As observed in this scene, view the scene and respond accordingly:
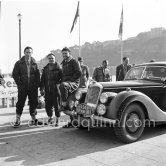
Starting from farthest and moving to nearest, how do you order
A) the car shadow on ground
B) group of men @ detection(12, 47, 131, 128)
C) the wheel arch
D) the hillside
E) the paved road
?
the hillside, group of men @ detection(12, 47, 131, 128), the wheel arch, the car shadow on ground, the paved road

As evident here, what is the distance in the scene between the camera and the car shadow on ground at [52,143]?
4.56 meters

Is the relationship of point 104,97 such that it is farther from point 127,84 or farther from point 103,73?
point 103,73

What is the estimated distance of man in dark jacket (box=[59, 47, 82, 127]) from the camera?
6.36 meters

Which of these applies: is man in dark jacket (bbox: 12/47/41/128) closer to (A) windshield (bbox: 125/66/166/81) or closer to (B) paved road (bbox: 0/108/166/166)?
(B) paved road (bbox: 0/108/166/166)

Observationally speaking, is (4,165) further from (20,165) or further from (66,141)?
(66,141)

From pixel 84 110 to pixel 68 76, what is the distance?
1326 mm

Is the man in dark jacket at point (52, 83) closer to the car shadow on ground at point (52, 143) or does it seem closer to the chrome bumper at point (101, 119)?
the car shadow on ground at point (52, 143)

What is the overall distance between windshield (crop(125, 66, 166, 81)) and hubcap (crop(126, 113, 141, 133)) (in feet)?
4.92

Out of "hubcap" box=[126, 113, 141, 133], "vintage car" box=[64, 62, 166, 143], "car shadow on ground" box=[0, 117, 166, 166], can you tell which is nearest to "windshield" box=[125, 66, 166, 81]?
"vintage car" box=[64, 62, 166, 143]

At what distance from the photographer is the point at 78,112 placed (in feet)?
19.4

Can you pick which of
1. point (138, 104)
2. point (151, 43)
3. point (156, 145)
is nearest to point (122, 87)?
point (138, 104)

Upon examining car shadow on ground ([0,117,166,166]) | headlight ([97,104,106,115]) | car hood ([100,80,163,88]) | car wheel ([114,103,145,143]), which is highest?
car hood ([100,80,163,88])

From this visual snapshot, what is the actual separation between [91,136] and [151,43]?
114m

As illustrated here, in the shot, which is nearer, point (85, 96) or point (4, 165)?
point (4, 165)
